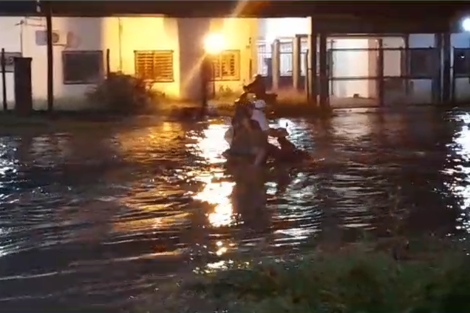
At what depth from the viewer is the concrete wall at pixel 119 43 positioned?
32375mm

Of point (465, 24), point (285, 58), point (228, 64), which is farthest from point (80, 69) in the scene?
point (465, 24)

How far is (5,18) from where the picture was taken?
1276 inches

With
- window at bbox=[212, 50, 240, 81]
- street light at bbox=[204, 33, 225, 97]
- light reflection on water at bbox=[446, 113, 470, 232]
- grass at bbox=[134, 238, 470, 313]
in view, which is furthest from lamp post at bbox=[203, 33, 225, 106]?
grass at bbox=[134, 238, 470, 313]

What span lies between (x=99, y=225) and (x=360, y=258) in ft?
15.1

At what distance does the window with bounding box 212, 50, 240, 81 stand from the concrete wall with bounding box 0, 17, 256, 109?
8.3 inches

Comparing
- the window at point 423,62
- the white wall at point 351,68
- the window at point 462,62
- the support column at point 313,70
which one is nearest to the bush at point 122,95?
the support column at point 313,70

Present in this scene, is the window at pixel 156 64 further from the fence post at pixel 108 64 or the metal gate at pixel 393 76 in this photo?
the metal gate at pixel 393 76

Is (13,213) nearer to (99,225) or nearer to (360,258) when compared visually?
(99,225)

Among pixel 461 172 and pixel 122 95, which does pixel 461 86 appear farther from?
pixel 461 172

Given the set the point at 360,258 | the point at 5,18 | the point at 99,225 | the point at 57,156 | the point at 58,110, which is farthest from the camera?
the point at 5,18

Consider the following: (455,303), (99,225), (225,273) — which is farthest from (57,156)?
(455,303)

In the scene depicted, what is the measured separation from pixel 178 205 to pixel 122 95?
1877 cm

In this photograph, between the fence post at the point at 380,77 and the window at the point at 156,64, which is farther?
the window at the point at 156,64

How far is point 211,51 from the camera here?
34.8 meters
